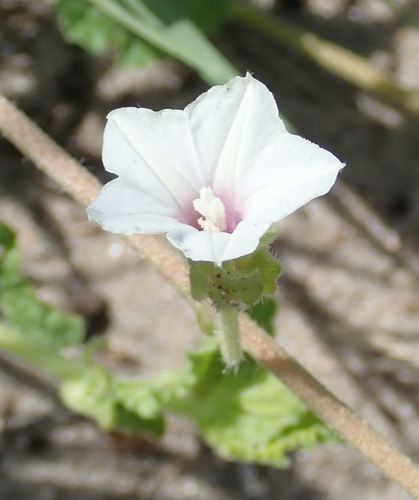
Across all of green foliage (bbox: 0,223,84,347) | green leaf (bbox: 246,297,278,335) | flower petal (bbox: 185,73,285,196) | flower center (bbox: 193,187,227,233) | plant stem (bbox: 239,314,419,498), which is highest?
flower petal (bbox: 185,73,285,196)

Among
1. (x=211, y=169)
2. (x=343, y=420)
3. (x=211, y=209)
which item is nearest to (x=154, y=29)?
(x=211, y=169)

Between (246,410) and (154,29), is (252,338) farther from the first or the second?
(154,29)

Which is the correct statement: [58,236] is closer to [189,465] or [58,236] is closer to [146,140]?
[189,465]

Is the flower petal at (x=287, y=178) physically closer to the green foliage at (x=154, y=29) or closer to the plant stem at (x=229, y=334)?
the plant stem at (x=229, y=334)

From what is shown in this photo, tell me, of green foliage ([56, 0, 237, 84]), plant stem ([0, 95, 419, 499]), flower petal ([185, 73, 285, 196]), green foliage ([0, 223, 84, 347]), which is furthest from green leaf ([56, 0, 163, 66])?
flower petal ([185, 73, 285, 196])

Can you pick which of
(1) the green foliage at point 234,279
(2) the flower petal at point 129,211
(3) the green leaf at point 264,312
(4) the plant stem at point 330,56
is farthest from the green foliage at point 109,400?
(4) the plant stem at point 330,56

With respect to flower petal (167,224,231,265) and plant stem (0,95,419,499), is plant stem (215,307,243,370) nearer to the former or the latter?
plant stem (0,95,419,499)
